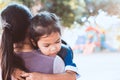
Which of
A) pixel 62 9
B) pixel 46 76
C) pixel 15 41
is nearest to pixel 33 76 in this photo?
pixel 46 76

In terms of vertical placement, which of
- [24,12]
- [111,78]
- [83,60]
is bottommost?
[111,78]

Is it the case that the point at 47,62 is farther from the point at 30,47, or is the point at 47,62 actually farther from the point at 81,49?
the point at 81,49

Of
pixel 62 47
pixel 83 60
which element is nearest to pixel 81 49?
pixel 83 60

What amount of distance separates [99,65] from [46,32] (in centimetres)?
65

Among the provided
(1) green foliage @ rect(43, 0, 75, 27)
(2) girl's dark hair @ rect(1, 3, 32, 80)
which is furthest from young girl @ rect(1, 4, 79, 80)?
(1) green foliage @ rect(43, 0, 75, 27)

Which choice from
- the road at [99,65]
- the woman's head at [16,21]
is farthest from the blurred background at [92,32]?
the woman's head at [16,21]

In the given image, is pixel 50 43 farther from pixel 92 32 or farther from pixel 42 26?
pixel 92 32

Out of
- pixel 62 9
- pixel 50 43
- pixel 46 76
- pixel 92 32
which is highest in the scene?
pixel 62 9

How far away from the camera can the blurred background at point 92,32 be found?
1616 millimetres

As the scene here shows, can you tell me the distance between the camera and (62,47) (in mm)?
1194

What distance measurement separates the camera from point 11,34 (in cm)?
110

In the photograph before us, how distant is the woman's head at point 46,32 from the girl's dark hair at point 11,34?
4 cm

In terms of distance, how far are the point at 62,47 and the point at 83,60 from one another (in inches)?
19.2

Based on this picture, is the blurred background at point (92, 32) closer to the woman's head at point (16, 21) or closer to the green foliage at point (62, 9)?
the green foliage at point (62, 9)
